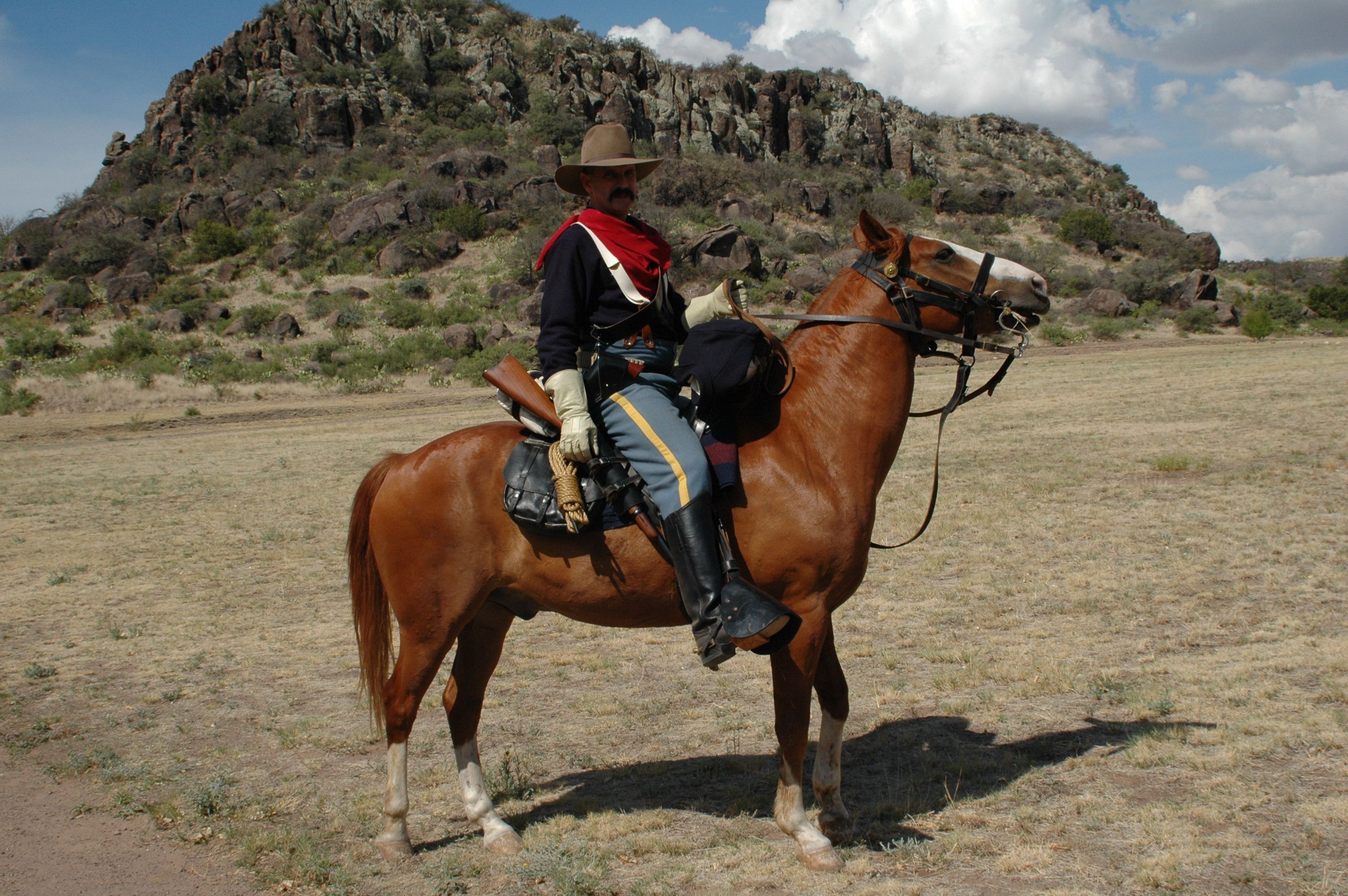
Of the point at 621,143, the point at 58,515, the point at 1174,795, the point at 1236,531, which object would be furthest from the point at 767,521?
the point at 58,515

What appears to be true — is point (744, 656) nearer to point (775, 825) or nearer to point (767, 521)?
point (775, 825)

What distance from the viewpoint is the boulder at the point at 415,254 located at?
4706 centimetres

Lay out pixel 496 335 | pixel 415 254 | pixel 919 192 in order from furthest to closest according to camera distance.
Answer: pixel 919 192 < pixel 415 254 < pixel 496 335

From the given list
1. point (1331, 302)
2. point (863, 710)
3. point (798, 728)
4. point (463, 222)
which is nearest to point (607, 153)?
point (798, 728)

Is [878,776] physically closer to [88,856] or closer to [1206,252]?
[88,856]

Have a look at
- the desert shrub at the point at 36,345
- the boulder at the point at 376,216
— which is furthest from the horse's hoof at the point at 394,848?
the boulder at the point at 376,216

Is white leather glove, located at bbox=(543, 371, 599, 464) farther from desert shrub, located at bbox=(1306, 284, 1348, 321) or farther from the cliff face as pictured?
the cliff face

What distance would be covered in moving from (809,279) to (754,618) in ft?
132

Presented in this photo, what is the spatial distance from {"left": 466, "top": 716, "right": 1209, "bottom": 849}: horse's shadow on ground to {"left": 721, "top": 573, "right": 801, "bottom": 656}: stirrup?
46.8 inches

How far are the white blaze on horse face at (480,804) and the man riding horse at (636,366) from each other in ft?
4.42

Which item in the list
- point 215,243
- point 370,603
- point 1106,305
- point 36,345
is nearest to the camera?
point 370,603

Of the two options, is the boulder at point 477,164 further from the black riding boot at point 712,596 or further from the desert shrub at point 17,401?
the black riding boot at point 712,596

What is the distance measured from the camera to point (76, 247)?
49.5 meters

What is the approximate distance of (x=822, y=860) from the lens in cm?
405
